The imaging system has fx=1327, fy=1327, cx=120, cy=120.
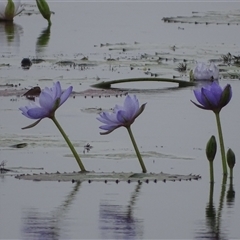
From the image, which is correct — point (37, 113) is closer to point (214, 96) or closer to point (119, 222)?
point (214, 96)

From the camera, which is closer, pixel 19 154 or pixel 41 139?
pixel 19 154

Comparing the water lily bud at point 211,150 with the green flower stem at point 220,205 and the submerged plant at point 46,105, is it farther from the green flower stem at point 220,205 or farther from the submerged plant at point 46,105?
the submerged plant at point 46,105

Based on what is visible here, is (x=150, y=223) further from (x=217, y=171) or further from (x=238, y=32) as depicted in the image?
(x=238, y=32)

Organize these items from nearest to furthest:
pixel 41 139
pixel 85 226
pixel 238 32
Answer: pixel 85 226, pixel 41 139, pixel 238 32

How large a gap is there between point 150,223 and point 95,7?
1519 cm

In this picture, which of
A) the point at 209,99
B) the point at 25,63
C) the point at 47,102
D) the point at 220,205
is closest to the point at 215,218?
the point at 220,205

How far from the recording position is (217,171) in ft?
22.2

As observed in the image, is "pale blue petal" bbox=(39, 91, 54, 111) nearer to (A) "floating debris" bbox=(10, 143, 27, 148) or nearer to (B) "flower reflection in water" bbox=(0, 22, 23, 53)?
(A) "floating debris" bbox=(10, 143, 27, 148)

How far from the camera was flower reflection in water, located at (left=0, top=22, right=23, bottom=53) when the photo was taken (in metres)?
14.2

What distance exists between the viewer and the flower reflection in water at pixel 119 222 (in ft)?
17.4

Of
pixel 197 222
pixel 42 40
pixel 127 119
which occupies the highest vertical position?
pixel 42 40

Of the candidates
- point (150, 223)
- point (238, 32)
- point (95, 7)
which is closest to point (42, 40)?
point (238, 32)

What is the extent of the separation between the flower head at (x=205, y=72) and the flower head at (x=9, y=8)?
584cm

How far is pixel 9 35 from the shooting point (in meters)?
15.5
